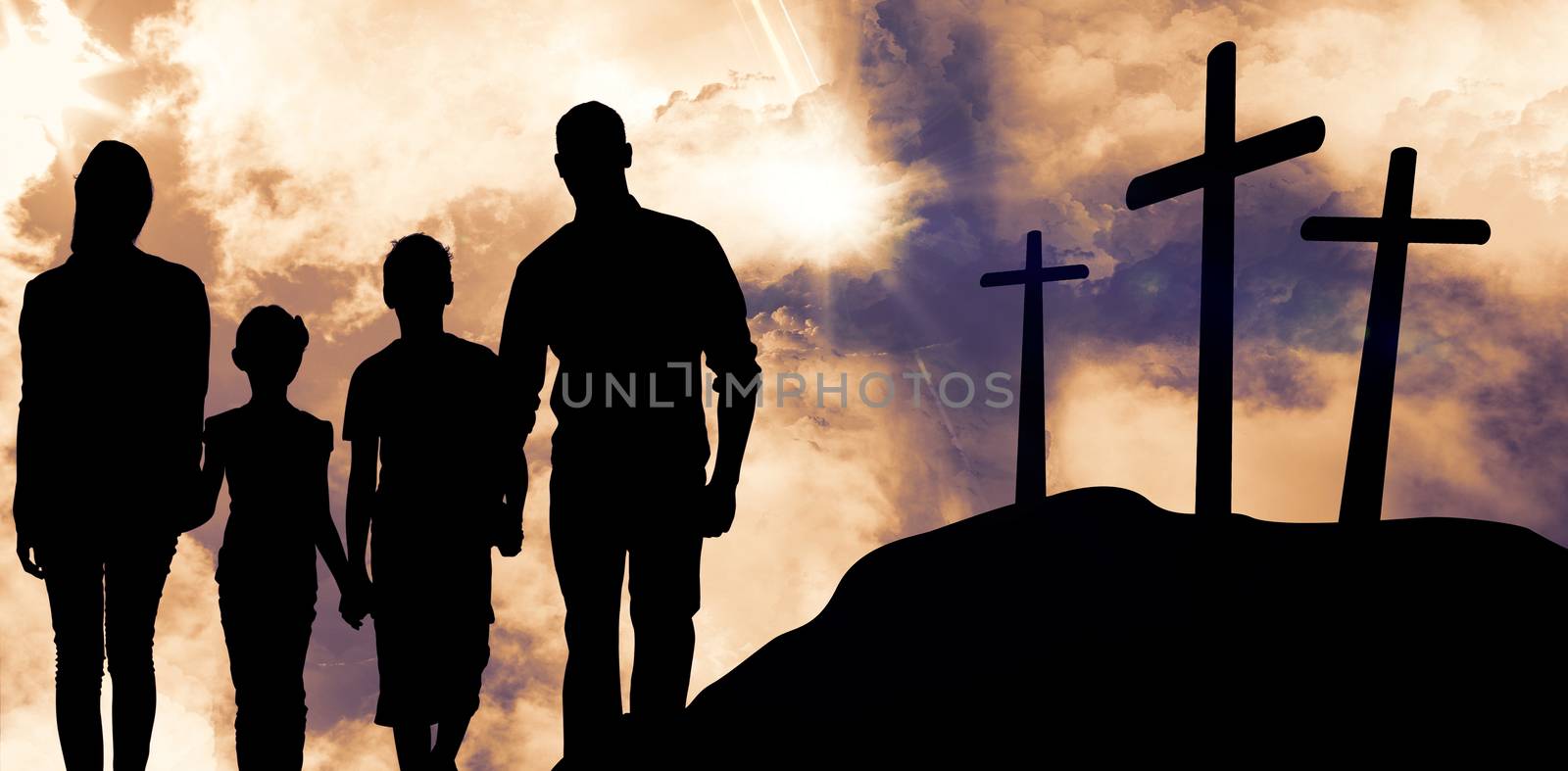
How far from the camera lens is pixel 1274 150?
928cm

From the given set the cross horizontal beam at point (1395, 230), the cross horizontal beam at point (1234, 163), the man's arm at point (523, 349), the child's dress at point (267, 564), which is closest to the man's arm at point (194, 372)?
the child's dress at point (267, 564)

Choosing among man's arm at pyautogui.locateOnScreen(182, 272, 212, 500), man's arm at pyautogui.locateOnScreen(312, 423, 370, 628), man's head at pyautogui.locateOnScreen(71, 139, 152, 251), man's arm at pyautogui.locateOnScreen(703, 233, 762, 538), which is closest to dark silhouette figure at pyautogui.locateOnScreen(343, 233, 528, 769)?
man's arm at pyautogui.locateOnScreen(312, 423, 370, 628)

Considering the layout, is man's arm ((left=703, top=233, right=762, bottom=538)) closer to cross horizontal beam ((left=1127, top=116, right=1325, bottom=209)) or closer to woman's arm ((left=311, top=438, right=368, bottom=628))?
woman's arm ((left=311, top=438, right=368, bottom=628))

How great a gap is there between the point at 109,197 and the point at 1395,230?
11297 millimetres

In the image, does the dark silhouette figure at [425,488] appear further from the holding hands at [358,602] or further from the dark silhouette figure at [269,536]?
the dark silhouette figure at [269,536]

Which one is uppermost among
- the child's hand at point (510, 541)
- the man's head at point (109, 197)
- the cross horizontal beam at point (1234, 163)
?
the cross horizontal beam at point (1234, 163)

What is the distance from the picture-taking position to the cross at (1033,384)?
1457cm

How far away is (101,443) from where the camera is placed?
5.01m

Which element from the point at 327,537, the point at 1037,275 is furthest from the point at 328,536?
the point at 1037,275

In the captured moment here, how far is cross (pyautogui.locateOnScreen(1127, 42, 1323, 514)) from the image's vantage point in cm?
920

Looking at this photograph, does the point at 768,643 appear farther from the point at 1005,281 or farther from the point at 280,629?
the point at 1005,281

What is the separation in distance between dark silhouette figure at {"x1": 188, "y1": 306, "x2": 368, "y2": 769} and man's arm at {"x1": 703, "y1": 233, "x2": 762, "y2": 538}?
195cm

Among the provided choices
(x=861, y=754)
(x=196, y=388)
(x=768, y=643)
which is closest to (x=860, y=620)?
(x=768, y=643)

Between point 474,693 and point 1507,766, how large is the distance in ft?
17.4
